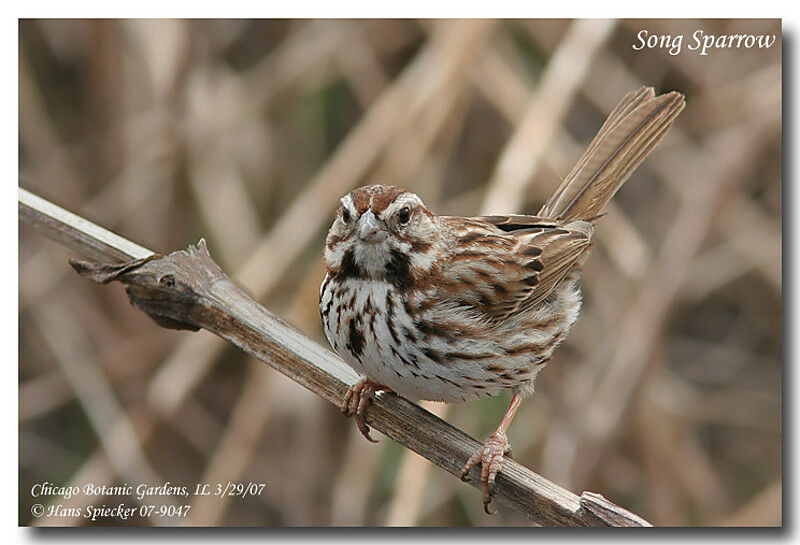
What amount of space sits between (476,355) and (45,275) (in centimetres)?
199

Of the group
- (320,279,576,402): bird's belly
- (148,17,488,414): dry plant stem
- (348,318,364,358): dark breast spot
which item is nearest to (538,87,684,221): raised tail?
(148,17,488,414): dry plant stem

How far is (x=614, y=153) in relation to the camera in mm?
3553

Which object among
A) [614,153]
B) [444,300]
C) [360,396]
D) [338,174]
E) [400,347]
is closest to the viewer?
[400,347]

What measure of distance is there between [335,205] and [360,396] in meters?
1.17

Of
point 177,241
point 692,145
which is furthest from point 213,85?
point 692,145

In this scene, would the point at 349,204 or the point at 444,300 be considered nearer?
the point at 349,204

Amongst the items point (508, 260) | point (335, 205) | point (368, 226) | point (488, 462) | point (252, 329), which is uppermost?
point (335, 205)

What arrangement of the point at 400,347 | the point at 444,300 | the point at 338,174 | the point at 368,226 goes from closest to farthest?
the point at 368,226
the point at 400,347
the point at 444,300
the point at 338,174

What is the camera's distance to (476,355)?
9.69 ft

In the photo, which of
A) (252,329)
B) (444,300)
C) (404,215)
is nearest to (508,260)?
(444,300)

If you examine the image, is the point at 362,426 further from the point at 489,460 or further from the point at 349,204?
the point at 349,204

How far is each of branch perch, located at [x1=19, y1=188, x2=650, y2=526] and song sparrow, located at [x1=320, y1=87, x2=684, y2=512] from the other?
0.27ft

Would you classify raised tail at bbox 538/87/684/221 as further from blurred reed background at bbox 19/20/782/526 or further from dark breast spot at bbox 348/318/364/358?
dark breast spot at bbox 348/318/364/358
